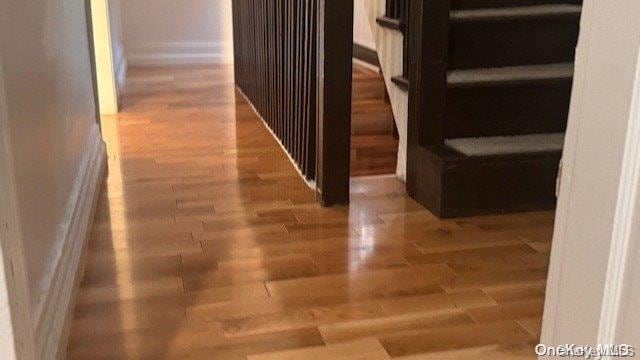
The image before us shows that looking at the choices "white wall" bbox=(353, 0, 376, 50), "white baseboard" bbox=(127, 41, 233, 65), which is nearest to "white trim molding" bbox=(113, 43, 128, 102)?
"white baseboard" bbox=(127, 41, 233, 65)

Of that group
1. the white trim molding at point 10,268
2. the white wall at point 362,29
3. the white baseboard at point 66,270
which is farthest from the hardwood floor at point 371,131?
the white trim molding at point 10,268

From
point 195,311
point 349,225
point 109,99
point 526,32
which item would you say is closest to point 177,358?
point 195,311

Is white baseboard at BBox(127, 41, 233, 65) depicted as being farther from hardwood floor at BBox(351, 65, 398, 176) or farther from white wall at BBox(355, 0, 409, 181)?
white wall at BBox(355, 0, 409, 181)

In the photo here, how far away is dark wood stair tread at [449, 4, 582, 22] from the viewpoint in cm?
245

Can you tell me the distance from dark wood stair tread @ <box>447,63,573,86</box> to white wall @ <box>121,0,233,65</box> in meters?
3.19

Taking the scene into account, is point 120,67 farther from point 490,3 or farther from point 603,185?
point 603,185

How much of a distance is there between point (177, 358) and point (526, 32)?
1744 mm

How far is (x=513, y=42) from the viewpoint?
101 inches

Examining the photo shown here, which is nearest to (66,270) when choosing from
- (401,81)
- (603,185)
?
(603,185)

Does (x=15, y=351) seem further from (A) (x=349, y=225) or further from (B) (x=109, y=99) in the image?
(B) (x=109, y=99)

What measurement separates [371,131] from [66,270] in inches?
82.0

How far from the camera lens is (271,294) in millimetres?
1819

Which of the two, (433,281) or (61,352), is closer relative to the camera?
(61,352)

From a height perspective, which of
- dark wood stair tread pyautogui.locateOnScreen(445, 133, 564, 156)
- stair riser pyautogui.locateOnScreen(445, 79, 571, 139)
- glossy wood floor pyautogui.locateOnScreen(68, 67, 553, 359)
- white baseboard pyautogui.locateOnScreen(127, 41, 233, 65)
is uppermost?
stair riser pyautogui.locateOnScreen(445, 79, 571, 139)
